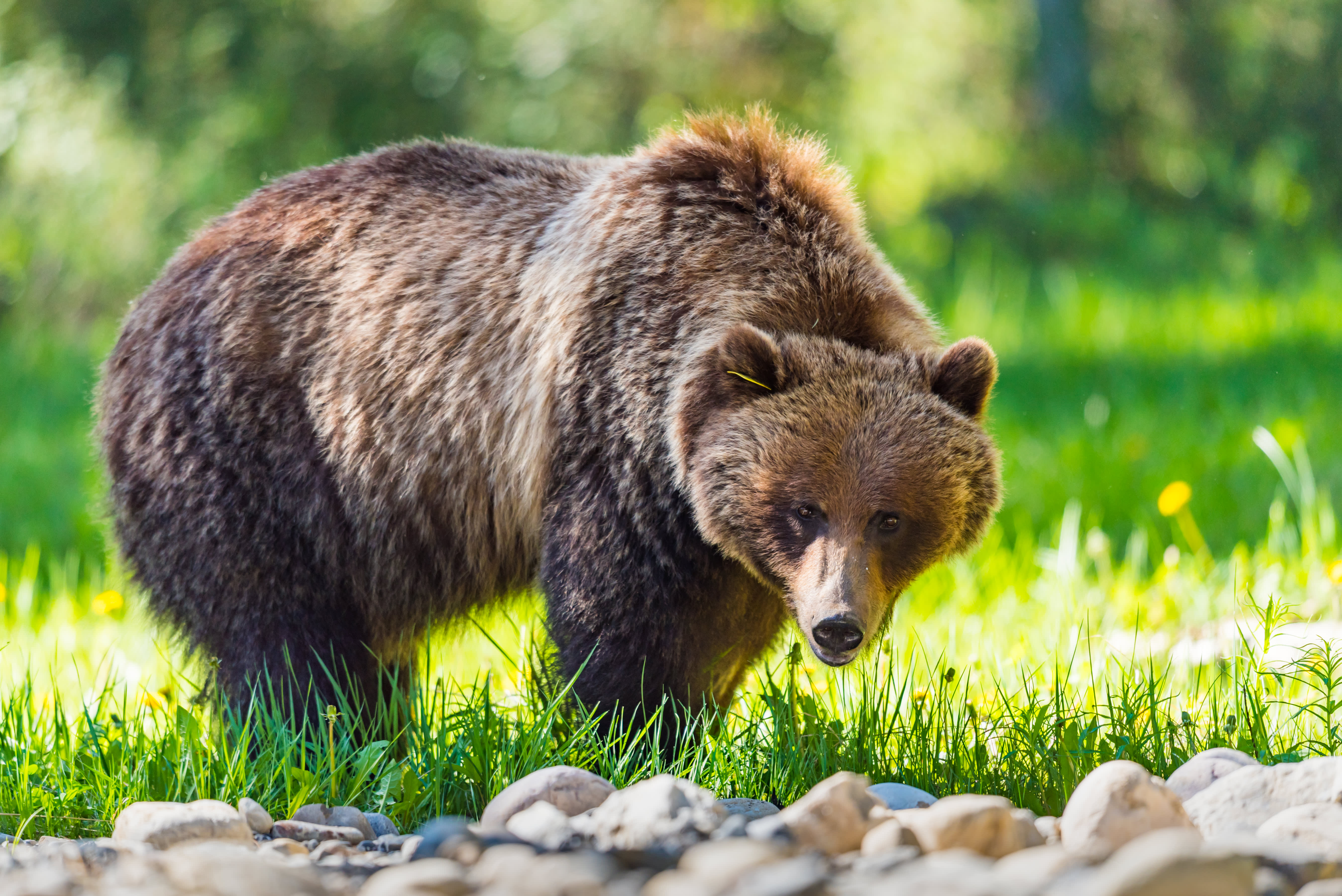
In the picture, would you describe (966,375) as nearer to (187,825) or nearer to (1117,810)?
(1117,810)

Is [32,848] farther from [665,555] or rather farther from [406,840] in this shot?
[665,555]

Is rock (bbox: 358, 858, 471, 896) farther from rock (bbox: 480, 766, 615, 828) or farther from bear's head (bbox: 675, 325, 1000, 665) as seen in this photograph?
bear's head (bbox: 675, 325, 1000, 665)

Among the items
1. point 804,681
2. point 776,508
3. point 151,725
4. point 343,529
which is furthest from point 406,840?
point 804,681

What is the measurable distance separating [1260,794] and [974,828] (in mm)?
→ 703

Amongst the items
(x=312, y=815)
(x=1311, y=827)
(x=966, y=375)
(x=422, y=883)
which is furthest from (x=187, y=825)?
(x=966, y=375)

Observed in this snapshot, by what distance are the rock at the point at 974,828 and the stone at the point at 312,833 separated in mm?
1171

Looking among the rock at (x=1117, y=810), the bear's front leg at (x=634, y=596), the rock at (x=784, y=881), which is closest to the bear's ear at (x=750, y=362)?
the bear's front leg at (x=634, y=596)

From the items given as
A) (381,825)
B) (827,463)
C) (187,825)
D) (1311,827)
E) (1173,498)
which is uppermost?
(827,463)

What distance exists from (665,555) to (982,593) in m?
2.54

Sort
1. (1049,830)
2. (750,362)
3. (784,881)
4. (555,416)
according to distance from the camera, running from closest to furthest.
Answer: (784,881), (1049,830), (750,362), (555,416)

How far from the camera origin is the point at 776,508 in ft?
12.4

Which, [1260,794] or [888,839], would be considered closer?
[888,839]

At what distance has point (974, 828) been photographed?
8.60 ft

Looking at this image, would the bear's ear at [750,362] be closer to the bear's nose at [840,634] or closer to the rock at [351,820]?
the bear's nose at [840,634]
